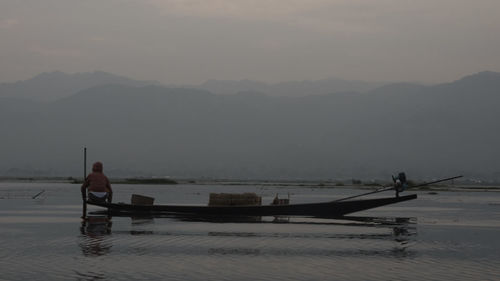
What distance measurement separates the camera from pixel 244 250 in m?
22.3

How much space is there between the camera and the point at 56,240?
969 inches

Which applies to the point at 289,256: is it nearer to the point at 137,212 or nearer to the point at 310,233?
the point at 310,233

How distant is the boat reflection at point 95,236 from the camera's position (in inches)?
847

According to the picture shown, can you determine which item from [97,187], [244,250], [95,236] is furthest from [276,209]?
[244,250]

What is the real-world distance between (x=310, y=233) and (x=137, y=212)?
12817 mm

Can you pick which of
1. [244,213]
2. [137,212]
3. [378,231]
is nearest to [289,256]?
[378,231]

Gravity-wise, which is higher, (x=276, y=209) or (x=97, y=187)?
(x=97, y=187)

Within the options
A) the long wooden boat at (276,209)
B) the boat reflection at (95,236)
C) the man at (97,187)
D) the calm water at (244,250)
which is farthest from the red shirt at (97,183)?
the long wooden boat at (276,209)

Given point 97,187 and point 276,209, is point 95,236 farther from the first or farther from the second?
point 276,209

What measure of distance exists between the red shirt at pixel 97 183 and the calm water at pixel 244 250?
1752 mm

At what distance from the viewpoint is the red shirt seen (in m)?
34.1

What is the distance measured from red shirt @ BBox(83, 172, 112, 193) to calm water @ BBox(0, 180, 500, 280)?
1.75m

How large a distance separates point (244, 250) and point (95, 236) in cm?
684

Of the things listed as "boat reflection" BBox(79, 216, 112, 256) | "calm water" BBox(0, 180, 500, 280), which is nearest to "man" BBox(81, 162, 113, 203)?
"boat reflection" BBox(79, 216, 112, 256)
